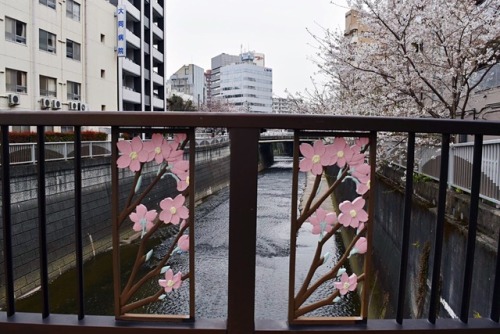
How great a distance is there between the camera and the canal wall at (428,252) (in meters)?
3.65

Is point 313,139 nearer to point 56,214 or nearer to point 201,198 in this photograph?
point 56,214

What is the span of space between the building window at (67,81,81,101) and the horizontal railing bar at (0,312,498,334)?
20.2 metres

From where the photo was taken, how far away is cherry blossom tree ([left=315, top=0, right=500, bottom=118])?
6027 mm

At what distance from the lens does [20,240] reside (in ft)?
30.1

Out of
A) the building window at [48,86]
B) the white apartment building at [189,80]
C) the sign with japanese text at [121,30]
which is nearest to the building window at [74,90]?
the building window at [48,86]

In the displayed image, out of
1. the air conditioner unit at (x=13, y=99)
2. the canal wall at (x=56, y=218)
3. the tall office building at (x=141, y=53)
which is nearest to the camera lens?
the canal wall at (x=56, y=218)

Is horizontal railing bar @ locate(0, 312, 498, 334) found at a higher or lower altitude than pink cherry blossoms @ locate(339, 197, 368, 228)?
lower

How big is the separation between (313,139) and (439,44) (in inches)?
227

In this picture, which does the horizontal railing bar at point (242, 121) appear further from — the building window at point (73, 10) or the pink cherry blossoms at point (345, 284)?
the building window at point (73, 10)

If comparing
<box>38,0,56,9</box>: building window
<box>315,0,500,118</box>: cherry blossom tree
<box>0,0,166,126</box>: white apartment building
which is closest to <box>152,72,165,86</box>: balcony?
<box>0,0,166,126</box>: white apartment building

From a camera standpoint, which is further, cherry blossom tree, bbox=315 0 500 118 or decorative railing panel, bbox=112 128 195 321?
cherry blossom tree, bbox=315 0 500 118

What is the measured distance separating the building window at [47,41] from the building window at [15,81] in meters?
1.92

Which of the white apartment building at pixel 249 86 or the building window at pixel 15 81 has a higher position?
the white apartment building at pixel 249 86

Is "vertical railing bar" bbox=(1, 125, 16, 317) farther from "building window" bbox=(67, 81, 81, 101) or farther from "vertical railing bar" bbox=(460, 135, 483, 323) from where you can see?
"building window" bbox=(67, 81, 81, 101)
